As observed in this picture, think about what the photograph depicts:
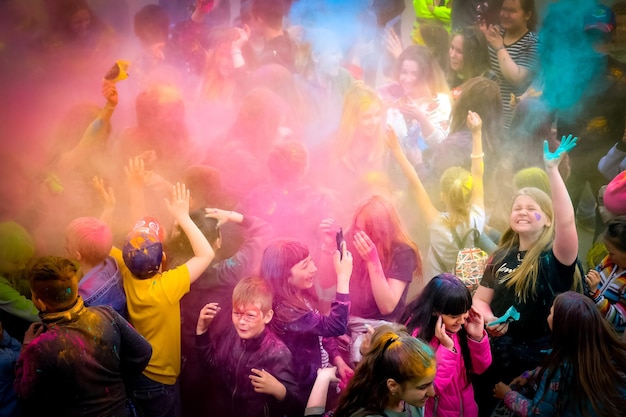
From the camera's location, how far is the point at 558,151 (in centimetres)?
424

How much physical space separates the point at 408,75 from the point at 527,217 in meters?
1.38

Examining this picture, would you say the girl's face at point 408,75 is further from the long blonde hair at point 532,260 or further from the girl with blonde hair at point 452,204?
the long blonde hair at point 532,260

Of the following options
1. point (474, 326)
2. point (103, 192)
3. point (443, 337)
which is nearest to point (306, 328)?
point (443, 337)

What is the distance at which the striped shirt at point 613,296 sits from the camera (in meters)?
4.00

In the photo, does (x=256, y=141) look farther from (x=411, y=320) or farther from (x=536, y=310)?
(x=536, y=310)

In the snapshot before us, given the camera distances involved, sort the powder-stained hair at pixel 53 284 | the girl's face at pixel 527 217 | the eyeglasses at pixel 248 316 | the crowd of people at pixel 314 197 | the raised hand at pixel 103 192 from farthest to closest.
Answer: the girl's face at pixel 527 217, the eyeglasses at pixel 248 316, the raised hand at pixel 103 192, the crowd of people at pixel 314 197, the powder-stained hair at pixel 53 284

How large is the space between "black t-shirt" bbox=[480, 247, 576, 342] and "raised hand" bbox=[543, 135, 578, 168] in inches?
26.0

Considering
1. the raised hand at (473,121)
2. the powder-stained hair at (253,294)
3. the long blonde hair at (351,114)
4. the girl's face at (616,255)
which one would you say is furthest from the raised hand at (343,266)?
the girl's face at (616,255)

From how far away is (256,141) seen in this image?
3.98 m

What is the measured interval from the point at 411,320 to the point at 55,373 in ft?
7.37

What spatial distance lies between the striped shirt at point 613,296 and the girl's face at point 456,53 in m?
1.83

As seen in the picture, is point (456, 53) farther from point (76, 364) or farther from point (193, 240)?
point (76, 364)

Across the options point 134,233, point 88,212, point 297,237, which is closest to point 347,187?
point 297,237

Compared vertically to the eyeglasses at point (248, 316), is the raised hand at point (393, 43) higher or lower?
higher
